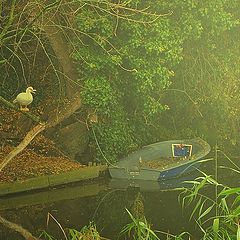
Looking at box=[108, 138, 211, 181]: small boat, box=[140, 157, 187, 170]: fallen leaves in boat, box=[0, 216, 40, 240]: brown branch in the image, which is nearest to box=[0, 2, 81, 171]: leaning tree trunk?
box=[108, 138, 211, 181]: small boat

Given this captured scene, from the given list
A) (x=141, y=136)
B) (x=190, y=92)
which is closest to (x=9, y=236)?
(x=141, y=136)

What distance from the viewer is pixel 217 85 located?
1410 cm

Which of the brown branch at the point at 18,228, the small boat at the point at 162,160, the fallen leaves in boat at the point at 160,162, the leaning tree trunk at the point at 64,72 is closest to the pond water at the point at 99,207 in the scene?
the brown branch at the point at 18,228

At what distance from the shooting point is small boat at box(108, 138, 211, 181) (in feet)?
40.5

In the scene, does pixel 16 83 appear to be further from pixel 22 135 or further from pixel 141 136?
pixel 141 136

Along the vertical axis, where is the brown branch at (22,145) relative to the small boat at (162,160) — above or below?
above

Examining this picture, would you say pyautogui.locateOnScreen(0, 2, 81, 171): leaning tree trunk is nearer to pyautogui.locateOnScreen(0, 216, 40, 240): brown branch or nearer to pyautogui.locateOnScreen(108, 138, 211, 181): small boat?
pyautogui.locateOnScreen(108, 138, 211, 181): small boat

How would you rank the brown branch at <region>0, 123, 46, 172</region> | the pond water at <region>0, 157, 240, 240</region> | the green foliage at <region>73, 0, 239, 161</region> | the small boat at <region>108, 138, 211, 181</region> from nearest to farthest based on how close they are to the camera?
the pond water at <region>0, 157, 240, 240</region>
the brown branch at <region>0, 123, 46, 172</region>
the green foliage at <region>73, 0, 239, 161</region>
the small boat at <region>108, 138, 211, 181</region>

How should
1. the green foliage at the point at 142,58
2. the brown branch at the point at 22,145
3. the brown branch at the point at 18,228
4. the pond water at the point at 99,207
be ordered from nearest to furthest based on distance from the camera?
the brown branch at the point at 18,228 → the pond water at the point at 99,207 → the brown branch at the point at 22,145 → the green foliage at the point at 142,58

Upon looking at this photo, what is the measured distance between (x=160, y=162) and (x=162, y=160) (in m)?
0.19

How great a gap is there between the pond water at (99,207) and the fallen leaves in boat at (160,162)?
0.67 metres

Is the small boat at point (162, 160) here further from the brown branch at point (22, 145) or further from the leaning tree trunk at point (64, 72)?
the brown branch at point (22, 145)

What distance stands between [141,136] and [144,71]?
2709 millimetres

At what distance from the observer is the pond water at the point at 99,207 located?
880 cm
